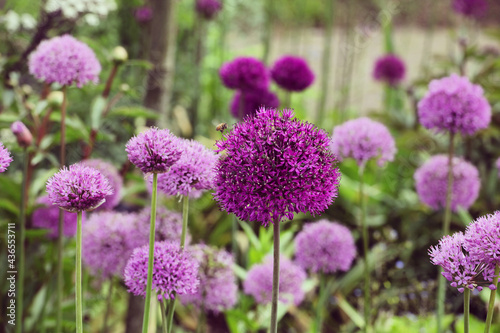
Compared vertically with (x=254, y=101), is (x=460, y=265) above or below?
below

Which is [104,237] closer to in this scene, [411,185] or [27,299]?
[27,299]

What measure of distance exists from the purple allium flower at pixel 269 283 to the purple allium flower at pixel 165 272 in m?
0.73

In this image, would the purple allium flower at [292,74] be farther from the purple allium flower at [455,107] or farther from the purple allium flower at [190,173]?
the purple allium flower at [190,173]

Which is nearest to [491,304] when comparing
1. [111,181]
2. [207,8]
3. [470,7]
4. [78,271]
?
[78,271]

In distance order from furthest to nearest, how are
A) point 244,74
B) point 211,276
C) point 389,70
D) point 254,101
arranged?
point 389,70 < point 254,101 < point 244,74 < point 211,276

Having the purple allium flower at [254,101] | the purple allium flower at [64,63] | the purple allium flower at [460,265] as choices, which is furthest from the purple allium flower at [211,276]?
the purple allium flower at [254,101]

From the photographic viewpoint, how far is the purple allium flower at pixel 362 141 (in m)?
1.77

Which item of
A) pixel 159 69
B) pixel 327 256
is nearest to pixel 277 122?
pixel 327 256

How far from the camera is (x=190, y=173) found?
1.14 meters

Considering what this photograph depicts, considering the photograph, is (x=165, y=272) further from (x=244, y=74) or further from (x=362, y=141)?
(x=244, y=74)

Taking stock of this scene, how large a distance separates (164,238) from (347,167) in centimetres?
245

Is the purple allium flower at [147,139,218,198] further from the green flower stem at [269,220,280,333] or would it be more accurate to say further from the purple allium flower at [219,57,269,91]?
the purple allium flower at [219,57,269,91]

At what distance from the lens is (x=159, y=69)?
7.92 feet

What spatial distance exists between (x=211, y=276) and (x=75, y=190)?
2.18 ft
